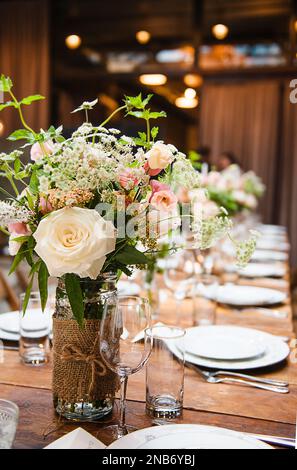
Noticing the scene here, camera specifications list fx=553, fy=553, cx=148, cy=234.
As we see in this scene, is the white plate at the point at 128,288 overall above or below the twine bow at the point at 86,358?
below

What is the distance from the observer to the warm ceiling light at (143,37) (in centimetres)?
670

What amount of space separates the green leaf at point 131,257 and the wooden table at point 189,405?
289mm

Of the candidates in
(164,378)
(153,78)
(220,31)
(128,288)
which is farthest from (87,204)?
(220,31)

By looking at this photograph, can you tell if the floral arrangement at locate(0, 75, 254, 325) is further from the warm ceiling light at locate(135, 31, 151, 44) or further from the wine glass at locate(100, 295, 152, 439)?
the warm ceiling light at locate(135, 31, 151, 44)

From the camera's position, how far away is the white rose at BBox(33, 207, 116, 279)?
87 centimetres

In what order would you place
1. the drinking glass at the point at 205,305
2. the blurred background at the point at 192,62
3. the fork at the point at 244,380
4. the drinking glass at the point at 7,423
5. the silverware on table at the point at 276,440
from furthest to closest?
the blurred background at the point at 192,62 → the drinking glass at the point at 205,305 → the fork at the point at 244,380 → the silverware on table at the point at 276,440 → the drinking glass at the point at 7,423

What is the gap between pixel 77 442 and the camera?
2.82ft

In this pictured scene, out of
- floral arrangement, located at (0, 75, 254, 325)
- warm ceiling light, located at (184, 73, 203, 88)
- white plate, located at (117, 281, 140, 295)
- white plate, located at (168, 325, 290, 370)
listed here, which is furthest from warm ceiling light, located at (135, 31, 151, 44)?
floral arrangement, located at (0, 75, 254, 325)

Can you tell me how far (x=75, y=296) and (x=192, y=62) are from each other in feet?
19.5

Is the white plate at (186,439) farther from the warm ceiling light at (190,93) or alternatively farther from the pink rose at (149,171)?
the warm ceiling light at (190,93)

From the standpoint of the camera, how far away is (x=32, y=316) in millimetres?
1312

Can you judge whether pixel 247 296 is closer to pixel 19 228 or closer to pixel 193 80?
pixel 19 228

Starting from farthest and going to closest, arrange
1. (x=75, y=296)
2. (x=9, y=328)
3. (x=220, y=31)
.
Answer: (x=220, y=31)
(x=9, y=328)
(x=75, y=296)

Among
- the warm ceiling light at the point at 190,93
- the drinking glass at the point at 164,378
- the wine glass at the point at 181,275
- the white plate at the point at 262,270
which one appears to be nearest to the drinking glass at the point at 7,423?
the drinking glass at the point at 164,378
